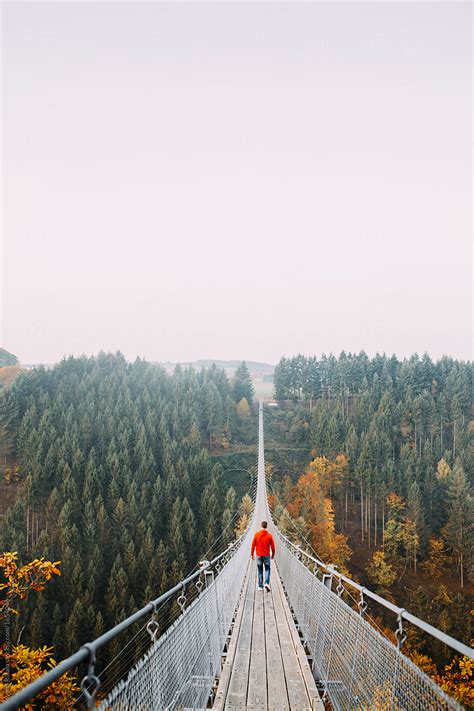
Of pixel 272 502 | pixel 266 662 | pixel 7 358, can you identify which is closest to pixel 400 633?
pixel 266 662

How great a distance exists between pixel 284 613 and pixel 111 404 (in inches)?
2329

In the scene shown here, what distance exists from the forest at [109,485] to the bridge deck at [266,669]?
31.0 meters

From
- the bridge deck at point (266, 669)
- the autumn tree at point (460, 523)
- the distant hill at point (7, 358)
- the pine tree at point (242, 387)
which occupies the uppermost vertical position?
the distant hill at point (7, 358)

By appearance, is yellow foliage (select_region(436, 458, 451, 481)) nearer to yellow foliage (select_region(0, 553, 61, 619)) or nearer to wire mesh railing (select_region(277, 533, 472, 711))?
yellow foliage (select_region(0, 553, 61, 619))

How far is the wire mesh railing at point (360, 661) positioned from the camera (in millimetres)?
2107

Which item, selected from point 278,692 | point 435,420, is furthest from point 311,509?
point 278,692

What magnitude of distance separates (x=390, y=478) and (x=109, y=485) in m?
26.8

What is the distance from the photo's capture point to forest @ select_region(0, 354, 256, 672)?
1460 inches

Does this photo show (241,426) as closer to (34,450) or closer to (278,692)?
(34,450)

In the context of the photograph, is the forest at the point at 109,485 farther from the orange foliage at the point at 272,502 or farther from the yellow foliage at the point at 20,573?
the yellow foliage at the point at 20,573

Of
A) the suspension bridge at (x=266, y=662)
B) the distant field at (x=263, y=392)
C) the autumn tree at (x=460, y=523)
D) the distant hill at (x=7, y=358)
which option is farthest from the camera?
the distant hill at (x=7, y=358)

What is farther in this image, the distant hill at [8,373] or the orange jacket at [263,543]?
the distant hill at [8,373]

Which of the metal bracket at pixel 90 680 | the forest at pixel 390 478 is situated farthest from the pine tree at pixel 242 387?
the metal bracket at pixel 90 680

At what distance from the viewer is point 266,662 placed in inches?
183
